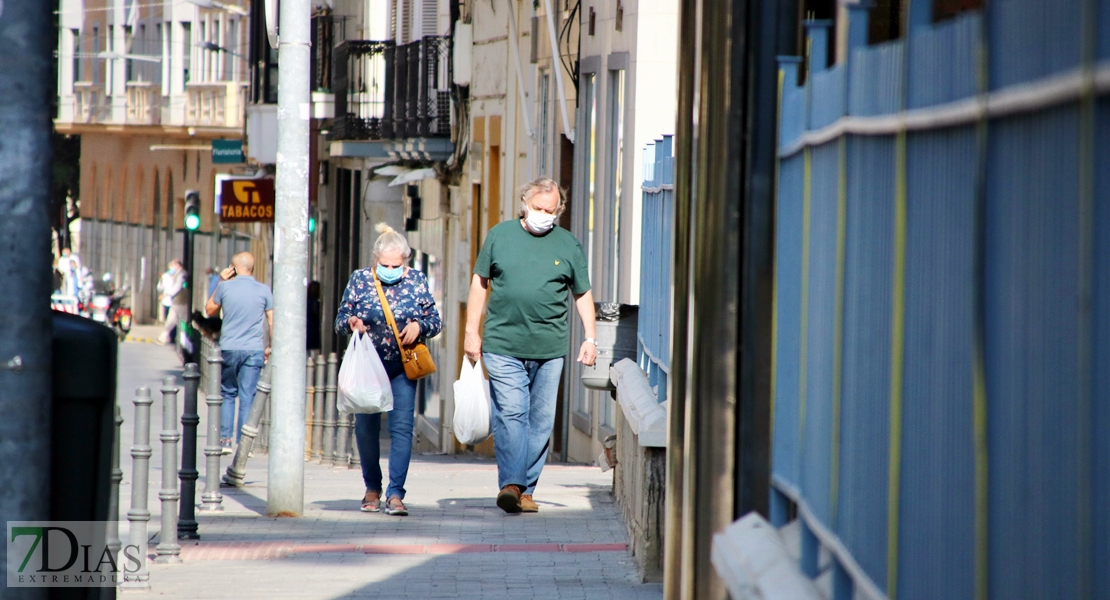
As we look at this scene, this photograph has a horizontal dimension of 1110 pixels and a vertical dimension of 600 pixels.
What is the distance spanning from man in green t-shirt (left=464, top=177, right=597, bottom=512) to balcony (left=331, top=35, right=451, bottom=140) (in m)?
16.0

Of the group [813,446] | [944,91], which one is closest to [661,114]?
[813,446]

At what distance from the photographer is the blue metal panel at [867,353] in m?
3.21

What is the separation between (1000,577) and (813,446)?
4.97ft

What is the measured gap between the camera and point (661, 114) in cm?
1279

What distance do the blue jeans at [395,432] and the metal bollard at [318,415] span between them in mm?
6276

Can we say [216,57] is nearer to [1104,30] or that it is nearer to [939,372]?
[939,372]

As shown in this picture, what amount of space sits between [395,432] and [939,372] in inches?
281

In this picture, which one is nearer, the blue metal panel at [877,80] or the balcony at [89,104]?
the blue metal panel at [877,80]

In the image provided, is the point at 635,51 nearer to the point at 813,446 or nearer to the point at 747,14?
the point at 747,14

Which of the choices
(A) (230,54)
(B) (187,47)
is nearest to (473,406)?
(A) (230,54)

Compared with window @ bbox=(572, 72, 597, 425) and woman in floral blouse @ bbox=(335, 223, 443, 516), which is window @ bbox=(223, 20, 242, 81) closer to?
window @ bbox=(572, 72, 597, 425)

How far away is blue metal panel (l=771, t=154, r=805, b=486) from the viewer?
14.2 ft

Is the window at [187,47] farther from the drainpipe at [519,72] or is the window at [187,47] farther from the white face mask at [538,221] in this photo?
the white face mask at [538,221]

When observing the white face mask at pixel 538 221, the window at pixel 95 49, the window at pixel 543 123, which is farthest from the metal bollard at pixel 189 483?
the window at pixel 95 49
